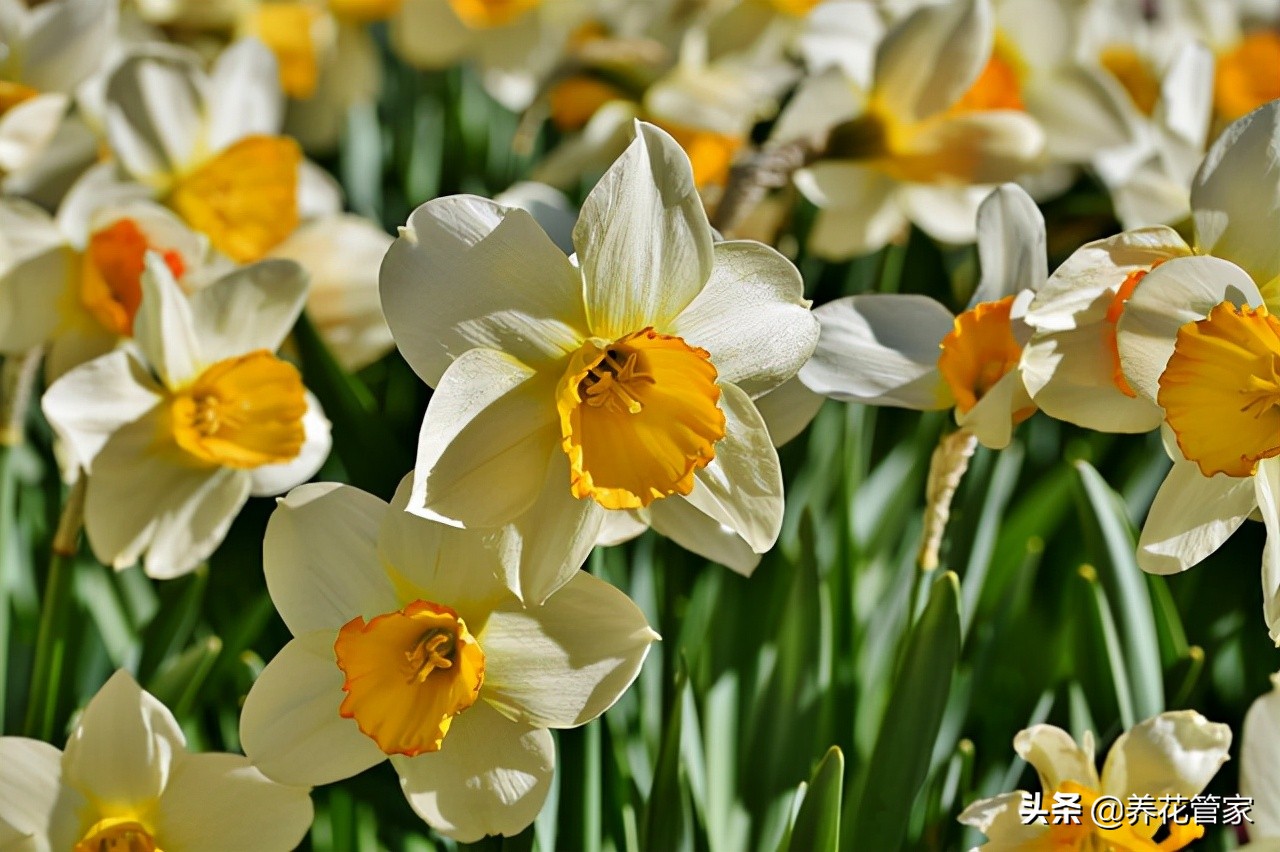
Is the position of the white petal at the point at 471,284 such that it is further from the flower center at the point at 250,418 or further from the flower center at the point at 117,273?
the flower center at the point at 117,273

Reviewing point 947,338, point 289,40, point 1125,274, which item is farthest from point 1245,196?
point 289,40

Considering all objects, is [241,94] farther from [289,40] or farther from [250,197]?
[289,40]

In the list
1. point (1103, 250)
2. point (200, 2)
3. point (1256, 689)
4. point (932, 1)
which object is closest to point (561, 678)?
point (1103, 250)

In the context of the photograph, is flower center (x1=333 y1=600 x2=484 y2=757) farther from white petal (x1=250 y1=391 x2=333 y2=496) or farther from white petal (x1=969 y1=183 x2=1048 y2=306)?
white petal (x1=969 y1=183 x2=1048 y2=306)

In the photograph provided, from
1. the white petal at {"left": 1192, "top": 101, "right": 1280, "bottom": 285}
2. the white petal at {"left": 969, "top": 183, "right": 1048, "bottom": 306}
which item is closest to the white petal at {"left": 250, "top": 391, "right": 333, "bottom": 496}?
the white petal at {"left": 969, "top": 183, "right": 1048, "bottom": 306}

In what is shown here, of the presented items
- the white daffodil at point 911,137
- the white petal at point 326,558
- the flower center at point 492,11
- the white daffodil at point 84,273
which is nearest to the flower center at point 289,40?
the flower center at point 492,11

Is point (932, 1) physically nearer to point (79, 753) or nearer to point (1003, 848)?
Answer: point (1003, 848)
